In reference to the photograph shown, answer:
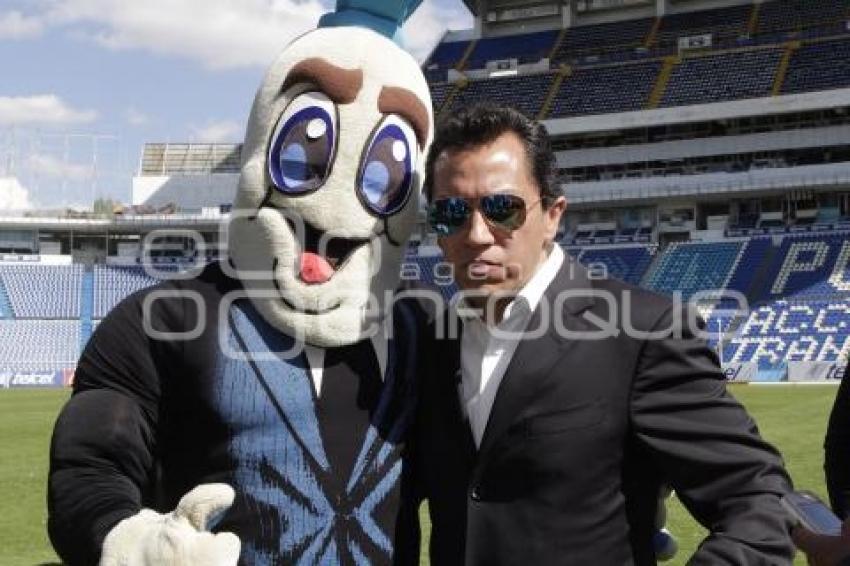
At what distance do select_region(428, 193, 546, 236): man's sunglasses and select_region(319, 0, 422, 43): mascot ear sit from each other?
29.7 inches

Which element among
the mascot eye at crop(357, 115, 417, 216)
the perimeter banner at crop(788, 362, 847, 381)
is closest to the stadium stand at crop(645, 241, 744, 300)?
the perimeter banner at crop(788, 362, 847, 381)

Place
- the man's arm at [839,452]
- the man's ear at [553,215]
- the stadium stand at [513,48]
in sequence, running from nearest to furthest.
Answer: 1. the man's ear at [553,215]
2. the man's arm at [839,452]
3. the stadium stand at [513,48]

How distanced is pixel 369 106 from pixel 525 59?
143ft

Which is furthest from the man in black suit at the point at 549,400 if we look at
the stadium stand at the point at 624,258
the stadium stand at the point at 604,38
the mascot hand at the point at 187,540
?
the stadium stand at the point at 604,38

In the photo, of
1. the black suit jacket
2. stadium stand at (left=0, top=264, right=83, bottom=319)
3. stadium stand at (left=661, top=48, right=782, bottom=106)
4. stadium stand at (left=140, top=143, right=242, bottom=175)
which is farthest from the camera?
stadium stand at (left=140, top=143, right=242, bottom=175)

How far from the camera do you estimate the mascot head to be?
2402 millimetres

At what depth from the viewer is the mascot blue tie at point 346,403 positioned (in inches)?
91.6

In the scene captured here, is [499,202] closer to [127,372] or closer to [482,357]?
[482,357]

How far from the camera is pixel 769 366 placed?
28328mm

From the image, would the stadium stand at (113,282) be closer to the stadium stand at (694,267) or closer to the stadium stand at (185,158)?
the stadium stand at (185,158)

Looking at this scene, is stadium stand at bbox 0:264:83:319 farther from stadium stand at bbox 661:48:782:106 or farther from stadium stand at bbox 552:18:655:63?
stadium stand at bbox 661:48:782:106

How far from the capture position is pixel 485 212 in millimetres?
2133

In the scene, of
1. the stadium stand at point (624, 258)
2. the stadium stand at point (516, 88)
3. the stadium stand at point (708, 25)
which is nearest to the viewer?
the stadium stand at point (624, 258)

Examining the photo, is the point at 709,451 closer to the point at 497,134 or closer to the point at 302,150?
the point at 497,134
